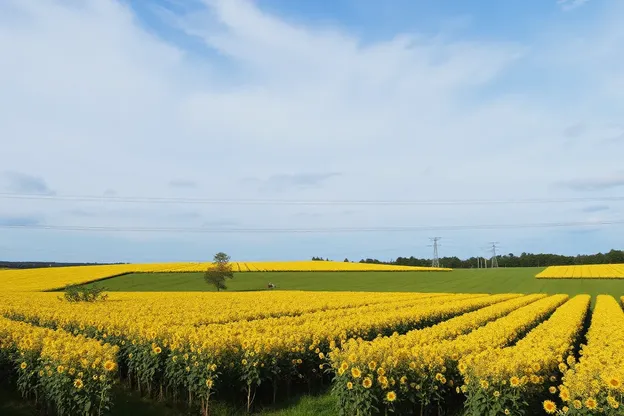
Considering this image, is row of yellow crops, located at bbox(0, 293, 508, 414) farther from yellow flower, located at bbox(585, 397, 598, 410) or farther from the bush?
the bush

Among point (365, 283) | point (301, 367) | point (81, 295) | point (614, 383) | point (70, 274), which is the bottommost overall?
point (365, 283)

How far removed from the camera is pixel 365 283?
209ft

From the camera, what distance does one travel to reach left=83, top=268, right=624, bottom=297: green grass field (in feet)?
182

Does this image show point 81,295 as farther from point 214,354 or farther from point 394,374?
point 394,374

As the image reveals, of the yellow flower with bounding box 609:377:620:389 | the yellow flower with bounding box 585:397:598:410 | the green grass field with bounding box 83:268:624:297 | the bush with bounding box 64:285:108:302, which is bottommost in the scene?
the green grass field with bounding box 83:268:624:297

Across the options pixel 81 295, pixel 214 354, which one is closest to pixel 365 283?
pixel 81 295

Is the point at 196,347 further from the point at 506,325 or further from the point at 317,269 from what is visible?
the point at 317,269

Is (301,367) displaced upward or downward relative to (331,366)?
downward

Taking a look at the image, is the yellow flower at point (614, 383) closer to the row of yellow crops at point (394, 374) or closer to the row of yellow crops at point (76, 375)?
the row of yellow crops at point (394, 374)

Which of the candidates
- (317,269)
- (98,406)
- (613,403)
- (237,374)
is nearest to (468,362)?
(613,403)

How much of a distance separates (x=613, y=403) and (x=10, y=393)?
1242cm

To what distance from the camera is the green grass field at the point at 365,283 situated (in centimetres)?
5538

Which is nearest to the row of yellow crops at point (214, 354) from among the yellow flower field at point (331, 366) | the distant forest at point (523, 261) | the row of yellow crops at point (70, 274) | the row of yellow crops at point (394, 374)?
the yellow flower field at point (331, 366)

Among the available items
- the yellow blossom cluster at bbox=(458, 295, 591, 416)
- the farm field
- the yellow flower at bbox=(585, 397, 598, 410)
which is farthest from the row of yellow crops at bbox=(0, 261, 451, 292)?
the yellow flower at bbox=(585, 397, 598, 410)
